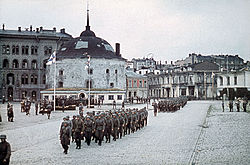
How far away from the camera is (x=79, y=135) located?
1315cm

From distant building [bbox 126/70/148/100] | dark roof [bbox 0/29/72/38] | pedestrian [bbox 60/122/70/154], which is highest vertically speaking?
dark roof [bbox 0/29/72/38]

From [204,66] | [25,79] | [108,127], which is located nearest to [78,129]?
[108,127]

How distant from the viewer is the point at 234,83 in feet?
216

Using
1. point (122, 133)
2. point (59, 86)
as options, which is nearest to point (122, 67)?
point (59, 86)

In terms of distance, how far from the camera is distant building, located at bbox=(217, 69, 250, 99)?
2358 inches

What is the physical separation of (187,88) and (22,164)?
233ft

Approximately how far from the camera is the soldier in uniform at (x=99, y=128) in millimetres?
13938

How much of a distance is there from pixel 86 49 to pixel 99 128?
155ft

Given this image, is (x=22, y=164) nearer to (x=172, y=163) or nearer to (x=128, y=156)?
(x=128, y=156)

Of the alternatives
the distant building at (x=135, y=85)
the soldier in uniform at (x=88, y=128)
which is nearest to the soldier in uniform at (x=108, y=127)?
the soldier in uniform at (x=88, y=128)

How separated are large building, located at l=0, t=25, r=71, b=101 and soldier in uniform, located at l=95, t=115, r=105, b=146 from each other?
5296 cm

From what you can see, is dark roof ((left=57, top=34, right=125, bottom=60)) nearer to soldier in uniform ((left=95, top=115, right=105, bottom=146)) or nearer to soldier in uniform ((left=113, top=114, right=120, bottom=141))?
soldier in uniform ((left=113, top=114, right=120, bottom=141))

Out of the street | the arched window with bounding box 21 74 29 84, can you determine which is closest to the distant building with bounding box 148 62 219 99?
the arched window with bounding box 21 74 29 84

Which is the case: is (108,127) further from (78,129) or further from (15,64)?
(15,64)
